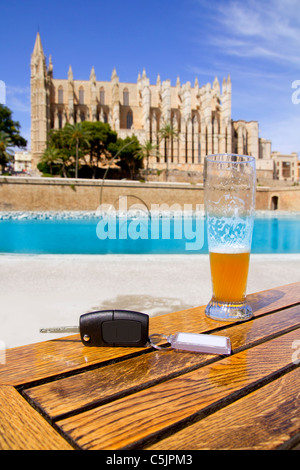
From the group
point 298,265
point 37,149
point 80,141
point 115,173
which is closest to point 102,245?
point 298,265

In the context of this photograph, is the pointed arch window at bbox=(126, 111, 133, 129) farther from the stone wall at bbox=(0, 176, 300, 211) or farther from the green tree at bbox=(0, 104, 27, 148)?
the stone wall at bbox=(0, 176, 300, 211)

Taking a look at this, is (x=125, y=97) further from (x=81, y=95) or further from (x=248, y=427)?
(x=248, y=427)

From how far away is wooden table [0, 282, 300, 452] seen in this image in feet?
1.85

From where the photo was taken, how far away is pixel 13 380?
0.76 metres

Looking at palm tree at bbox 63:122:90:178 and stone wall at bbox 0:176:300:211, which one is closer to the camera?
stone wall at bbox 0:176:300:211

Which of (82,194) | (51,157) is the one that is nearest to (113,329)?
(82,194)

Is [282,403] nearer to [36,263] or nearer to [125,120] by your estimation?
[36,263]

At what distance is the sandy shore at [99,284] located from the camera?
3.43 meters

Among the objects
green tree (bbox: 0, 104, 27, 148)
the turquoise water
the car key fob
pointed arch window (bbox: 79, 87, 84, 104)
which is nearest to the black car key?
the car key fob

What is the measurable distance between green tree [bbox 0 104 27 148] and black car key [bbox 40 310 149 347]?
46.0 meters

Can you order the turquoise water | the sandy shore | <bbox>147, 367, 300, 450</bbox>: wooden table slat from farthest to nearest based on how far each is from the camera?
the turquoise water → the sandy shore → <bbox>147, 367, 300, 450</bbox>: wooden table slat

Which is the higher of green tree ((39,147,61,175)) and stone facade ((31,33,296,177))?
stone facade ((31,33,296,177))

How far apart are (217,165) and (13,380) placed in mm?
828

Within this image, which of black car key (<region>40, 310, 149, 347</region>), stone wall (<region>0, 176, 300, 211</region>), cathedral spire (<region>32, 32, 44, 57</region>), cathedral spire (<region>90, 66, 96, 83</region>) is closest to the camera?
black car key (<region>40, 310, 149, 347</region>)
